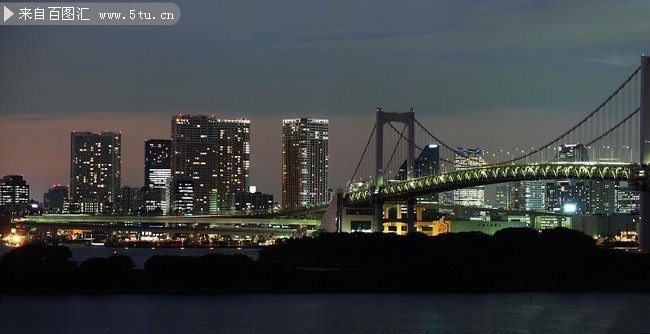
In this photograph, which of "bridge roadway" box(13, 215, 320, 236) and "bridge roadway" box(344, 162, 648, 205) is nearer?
"bridge roadway" box(344, 162, 648, 205)

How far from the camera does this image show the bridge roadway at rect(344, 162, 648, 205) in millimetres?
67562

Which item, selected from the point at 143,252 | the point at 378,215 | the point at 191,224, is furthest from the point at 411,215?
the point at 191,224

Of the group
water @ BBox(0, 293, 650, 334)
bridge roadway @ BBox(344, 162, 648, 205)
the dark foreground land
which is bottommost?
water @ BBox(0, 293, 650, 334)

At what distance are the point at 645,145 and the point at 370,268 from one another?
1599 cm

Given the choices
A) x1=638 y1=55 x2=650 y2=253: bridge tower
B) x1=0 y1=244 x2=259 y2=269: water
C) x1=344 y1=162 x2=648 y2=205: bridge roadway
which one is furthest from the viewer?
x1=0 y1=244 x2=259 y2=269: water

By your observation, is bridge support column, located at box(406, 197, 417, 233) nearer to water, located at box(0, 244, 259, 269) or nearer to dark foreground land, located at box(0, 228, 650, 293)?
water, located at box(0, 244, 259, 269)

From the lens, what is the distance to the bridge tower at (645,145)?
65.1 metres

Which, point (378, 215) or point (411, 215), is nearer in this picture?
point (378, 215)

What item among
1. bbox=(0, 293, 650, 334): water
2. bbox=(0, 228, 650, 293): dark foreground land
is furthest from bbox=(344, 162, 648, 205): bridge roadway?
bbox=(0, 293, 650, 334): water

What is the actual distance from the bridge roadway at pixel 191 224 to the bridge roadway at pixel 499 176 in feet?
61.1

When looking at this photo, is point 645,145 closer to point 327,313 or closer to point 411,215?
point 411,215

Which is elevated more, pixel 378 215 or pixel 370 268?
pixel 378 215

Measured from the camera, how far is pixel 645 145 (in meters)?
66.5

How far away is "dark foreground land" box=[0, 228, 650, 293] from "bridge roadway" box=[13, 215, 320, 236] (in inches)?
1466
